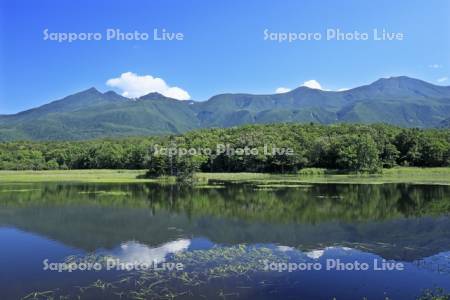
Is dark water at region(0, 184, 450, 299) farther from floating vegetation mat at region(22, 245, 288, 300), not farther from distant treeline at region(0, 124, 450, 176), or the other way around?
distant treeline at region(0, 124, 450, 176)

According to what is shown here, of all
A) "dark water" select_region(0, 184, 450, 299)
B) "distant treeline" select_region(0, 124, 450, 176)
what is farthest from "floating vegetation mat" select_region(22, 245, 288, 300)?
"distant treeline" select_region(0, 124, 450, 176)

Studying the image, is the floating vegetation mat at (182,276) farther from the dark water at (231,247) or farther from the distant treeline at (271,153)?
the distant treeline at (271,153)

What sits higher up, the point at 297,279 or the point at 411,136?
the point at 411,136

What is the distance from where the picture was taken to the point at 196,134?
389 ft

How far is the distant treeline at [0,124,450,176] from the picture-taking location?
84.2m

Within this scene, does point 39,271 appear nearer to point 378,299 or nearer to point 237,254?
point 237,254

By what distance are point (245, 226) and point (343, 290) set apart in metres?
13.1

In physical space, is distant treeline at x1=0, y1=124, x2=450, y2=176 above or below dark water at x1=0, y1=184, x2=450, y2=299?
above

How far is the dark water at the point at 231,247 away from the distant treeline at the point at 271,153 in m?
38.1

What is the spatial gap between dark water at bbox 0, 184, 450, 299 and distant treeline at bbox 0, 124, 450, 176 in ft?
125

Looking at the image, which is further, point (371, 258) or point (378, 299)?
point (371, 258)

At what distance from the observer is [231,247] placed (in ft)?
70.4

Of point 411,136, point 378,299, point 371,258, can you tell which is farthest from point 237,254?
point 411,136

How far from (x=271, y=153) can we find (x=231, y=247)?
226 feet
